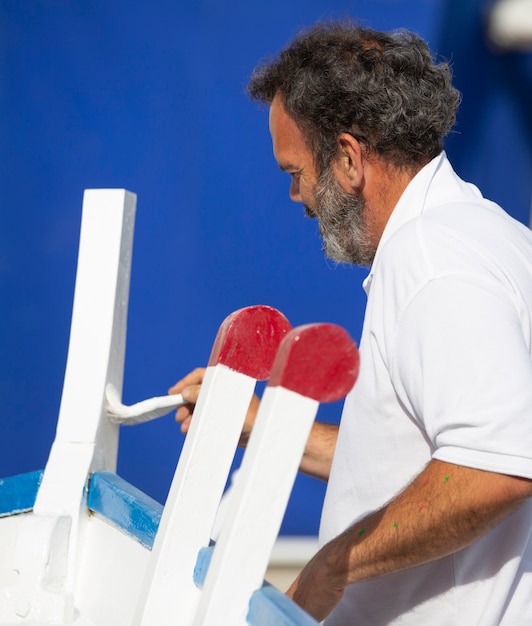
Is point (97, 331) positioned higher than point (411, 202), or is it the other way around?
point (411, 202)

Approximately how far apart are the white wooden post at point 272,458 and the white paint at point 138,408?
63 cm

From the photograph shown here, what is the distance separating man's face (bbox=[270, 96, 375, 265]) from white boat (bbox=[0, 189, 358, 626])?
0.30m

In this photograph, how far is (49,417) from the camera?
2721 mm

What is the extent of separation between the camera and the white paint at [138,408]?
1.48 metres

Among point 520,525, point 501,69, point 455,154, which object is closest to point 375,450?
point 520,525

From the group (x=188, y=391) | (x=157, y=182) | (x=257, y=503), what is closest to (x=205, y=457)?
(x=257, y=503)

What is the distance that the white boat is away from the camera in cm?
83

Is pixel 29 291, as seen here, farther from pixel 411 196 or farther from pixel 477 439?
pixel 477 439

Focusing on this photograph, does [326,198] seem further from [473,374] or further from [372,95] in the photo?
[473,374]

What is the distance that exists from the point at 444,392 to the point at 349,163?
1.75 ft

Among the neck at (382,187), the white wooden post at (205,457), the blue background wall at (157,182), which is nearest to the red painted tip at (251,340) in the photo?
the white wooden post at (205,457)

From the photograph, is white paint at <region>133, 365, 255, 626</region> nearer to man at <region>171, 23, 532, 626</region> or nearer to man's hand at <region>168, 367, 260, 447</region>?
man at <region>171, 23, 532, 626</region>

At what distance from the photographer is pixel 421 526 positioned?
3.27 ft

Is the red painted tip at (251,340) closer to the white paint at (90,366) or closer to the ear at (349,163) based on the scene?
the ear at (349,163)
